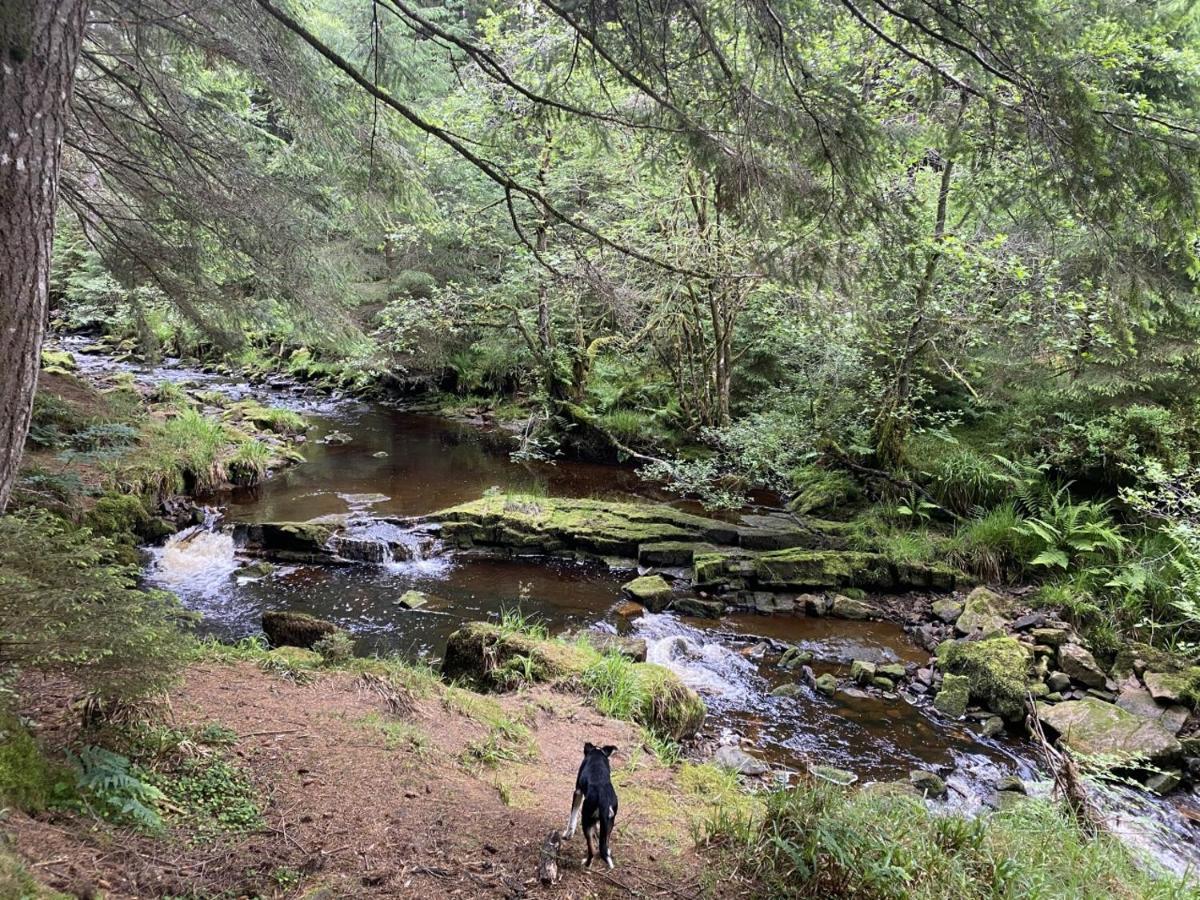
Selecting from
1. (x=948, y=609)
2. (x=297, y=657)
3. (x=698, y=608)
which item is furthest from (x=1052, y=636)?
(x=297, y=657)

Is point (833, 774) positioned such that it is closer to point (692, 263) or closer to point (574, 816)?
point (574, 816)

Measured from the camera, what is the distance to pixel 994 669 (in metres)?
7.14

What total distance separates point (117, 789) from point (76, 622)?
2.51 feet

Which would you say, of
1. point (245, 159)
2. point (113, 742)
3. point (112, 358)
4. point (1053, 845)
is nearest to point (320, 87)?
point (245, 159)

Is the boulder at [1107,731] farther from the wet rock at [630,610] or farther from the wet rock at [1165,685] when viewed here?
the wet rock at [630,610]

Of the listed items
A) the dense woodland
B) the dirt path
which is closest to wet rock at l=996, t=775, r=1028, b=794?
the dense woodland

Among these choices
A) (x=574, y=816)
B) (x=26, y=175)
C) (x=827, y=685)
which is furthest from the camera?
(x=827, y=685)

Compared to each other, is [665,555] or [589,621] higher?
[665,555]

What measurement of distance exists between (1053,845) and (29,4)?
610 centimetres

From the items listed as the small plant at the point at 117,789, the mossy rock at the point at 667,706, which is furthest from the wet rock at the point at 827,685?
the small plant at the point at 117,789

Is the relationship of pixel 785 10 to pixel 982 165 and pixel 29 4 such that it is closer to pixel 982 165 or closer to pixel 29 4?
pixel 982 165

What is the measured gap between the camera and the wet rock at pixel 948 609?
876cm

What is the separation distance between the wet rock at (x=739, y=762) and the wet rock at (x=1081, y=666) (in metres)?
4.13

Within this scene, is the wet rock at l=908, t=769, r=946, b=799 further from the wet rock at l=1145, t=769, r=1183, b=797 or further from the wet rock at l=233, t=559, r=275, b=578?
the wet rock at l=233, t=559, r=275, b=578
